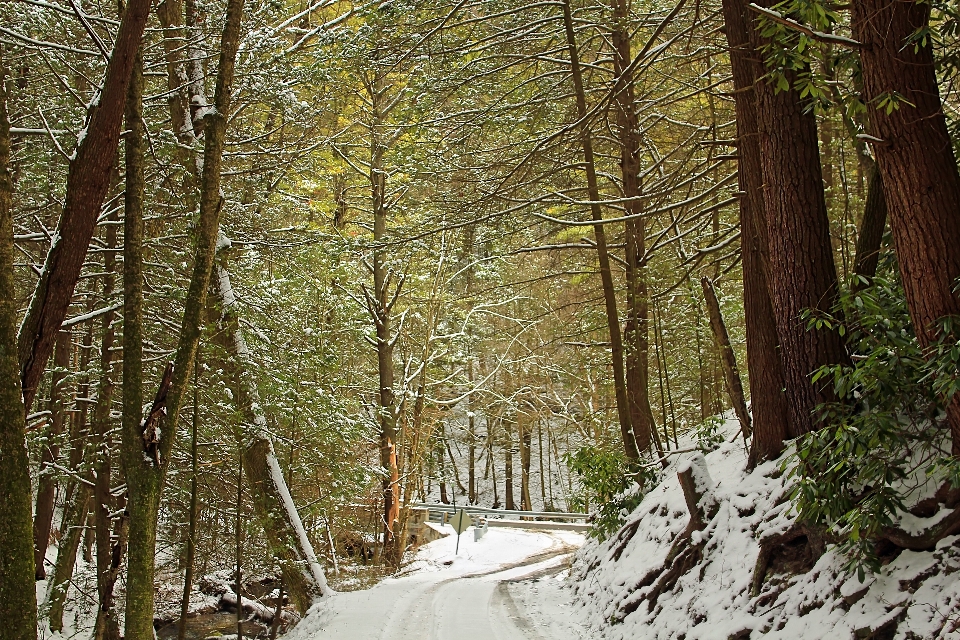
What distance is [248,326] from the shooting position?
10.7 meters

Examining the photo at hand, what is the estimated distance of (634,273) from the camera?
461 inches

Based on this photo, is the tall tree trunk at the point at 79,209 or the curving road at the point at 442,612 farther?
the curving road at the point at 442,612

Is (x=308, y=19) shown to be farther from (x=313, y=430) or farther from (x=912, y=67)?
(x=912, y=67)

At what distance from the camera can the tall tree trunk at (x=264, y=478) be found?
1027cm

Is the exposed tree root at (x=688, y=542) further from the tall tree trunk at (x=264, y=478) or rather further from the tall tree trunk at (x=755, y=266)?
the tall tree trunk at (x=264, y=478)

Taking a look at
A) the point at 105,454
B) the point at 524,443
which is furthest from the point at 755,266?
the point at 524,443

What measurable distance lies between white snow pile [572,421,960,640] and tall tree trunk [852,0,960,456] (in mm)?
983

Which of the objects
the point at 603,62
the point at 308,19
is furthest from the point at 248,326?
the point at 603,62

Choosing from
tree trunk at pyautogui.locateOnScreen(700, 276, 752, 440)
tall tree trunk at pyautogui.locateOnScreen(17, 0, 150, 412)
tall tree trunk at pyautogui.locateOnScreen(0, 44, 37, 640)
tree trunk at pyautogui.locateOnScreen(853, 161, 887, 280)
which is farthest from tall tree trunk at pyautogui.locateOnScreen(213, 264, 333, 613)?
tree trunk at pyautogui.locateOnScreen(853, 161, 887, 280)

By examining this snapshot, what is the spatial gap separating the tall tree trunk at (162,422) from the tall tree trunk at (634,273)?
19.5 feet

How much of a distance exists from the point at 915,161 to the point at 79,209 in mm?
6458

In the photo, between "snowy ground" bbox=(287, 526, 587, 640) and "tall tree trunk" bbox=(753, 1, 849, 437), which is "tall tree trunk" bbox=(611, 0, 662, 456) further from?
"tall tree trunk" bbox=(753, 1, 849, 437)

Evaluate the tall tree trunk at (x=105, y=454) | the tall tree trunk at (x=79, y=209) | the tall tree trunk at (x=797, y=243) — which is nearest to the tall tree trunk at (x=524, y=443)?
the tall tree trunk at (x=105, y=454)

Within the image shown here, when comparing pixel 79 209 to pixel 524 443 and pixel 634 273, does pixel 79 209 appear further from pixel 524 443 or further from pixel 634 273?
pixel 524 443
